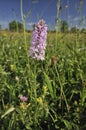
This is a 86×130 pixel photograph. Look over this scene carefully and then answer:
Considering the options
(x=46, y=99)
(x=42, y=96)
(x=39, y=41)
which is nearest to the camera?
(x=39, y=41)

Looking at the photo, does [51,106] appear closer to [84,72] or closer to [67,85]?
[67,85]

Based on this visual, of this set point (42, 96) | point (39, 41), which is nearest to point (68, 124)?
point (42, 96)

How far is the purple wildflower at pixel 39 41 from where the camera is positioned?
2311 mm

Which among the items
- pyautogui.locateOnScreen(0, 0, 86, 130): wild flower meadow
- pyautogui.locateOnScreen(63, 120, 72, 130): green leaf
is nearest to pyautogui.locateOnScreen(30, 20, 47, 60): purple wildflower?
pyautogui.locateOnScreen(0, 0, 86, 130): wild flower meadow

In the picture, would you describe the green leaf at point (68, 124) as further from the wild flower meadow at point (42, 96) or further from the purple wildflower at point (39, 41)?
the purple wildflower at point (39, 41)

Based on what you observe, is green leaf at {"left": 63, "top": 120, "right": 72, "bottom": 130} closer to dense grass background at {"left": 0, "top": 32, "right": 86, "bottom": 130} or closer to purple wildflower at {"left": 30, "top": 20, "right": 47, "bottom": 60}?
dense grass background at {"left": 0, "top": 32, "right": 86, "bottom": 130}

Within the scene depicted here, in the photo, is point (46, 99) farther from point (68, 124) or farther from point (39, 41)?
point (39, 41)

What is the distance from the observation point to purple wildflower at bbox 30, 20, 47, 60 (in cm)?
231

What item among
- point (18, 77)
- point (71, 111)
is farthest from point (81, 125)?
point (18, 77)

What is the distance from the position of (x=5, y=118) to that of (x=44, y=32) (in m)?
0.71

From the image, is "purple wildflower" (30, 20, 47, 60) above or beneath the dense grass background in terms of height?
above

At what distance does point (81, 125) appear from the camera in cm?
238

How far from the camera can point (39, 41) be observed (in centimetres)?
231

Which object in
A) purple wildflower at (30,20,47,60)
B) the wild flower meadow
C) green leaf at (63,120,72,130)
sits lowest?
green leaf at (63,120,72,130)
